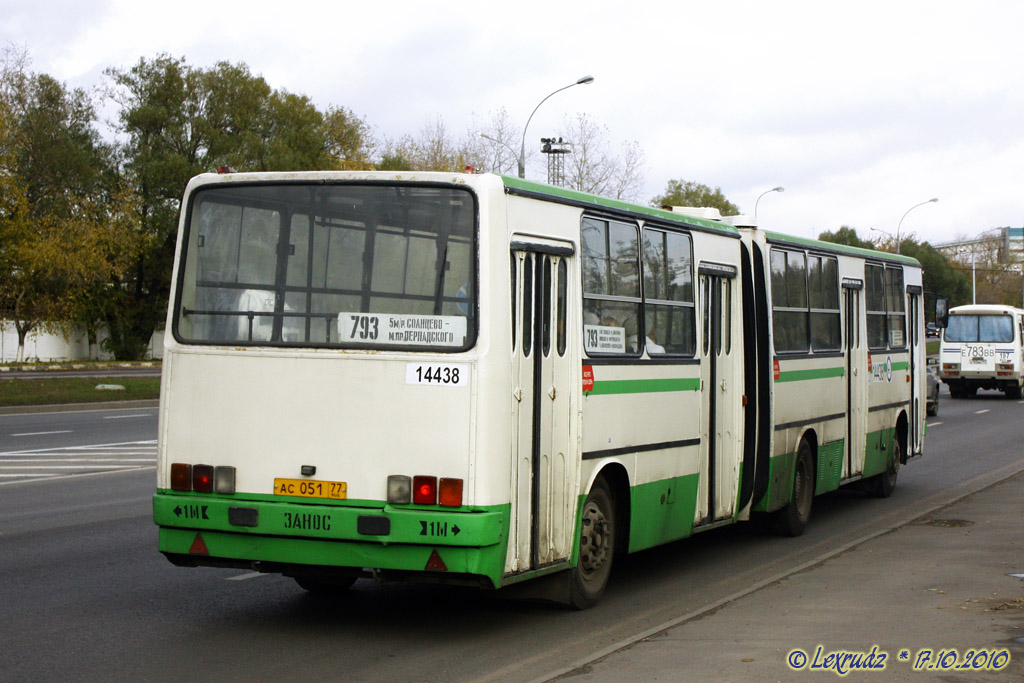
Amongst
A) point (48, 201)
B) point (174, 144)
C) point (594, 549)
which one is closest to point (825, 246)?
point (594, 549)

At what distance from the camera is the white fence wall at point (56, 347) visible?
205 feet

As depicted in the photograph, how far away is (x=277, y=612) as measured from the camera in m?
8.35

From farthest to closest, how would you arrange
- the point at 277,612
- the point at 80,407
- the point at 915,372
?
the point at 80,407 → the point at 915,372 → the point at 277,612

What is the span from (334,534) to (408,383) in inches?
38.8

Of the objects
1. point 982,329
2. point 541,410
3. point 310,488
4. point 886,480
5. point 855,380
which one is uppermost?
point 982,329

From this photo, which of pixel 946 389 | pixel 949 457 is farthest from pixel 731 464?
pixel 946 389

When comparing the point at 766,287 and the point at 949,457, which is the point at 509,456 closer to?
the point at 766,287

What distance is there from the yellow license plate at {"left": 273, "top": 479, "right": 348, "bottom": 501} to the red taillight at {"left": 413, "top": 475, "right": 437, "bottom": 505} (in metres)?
0.46

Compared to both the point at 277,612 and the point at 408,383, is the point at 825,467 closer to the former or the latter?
the point at 277,612

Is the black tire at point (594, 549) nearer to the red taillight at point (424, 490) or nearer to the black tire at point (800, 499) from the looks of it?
the red taillight at point (424, 490)

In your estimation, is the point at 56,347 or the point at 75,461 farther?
the point at 56,347

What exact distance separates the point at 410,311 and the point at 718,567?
4.49 meters

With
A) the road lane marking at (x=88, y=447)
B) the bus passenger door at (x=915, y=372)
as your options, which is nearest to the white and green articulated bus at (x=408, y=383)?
the bus passenger door at (x=915, y=372)

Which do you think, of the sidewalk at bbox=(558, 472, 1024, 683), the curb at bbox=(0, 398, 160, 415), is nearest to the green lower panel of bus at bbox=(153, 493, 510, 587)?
the sidewalk at bbox=(558, 472, 1024, 683)
